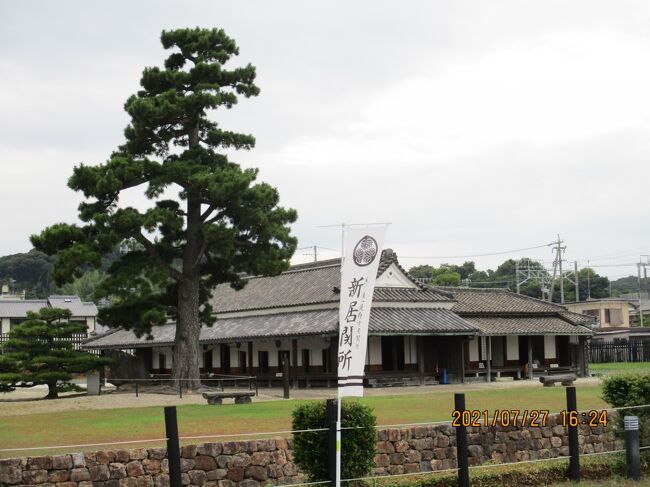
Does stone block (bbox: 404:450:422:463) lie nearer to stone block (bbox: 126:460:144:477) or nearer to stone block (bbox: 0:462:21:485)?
stone block (bbox: 126:460:144:477)

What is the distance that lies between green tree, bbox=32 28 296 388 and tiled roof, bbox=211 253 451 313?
668cm

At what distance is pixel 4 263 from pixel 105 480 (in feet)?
312

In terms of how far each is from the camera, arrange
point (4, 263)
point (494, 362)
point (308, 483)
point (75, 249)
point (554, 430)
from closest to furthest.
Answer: point (308, 483) < point (554, 430) < point (75, 249) < point (494, 362) < point (4, 263)

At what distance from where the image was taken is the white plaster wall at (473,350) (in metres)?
40.3

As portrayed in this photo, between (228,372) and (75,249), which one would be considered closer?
(75,249)

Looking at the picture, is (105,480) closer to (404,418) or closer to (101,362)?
(404,418)

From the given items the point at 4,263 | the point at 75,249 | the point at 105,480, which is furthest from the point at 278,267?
the point at 4,263

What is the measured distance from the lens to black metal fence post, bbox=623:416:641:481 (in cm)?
1306

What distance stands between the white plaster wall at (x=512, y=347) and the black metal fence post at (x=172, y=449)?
33.7 m

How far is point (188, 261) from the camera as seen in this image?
32.7m

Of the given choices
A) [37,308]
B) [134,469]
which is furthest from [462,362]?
[37,308]

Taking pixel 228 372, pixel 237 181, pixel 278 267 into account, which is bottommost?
pixel 228 372

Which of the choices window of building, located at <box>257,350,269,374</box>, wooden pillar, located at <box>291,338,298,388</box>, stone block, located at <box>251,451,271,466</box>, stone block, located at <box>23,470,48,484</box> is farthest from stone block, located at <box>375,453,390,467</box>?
window of building, located at <box>257,350,269,374</box>

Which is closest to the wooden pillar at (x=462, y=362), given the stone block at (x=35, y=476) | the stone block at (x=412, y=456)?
the stone block at (x=412, y=456)
